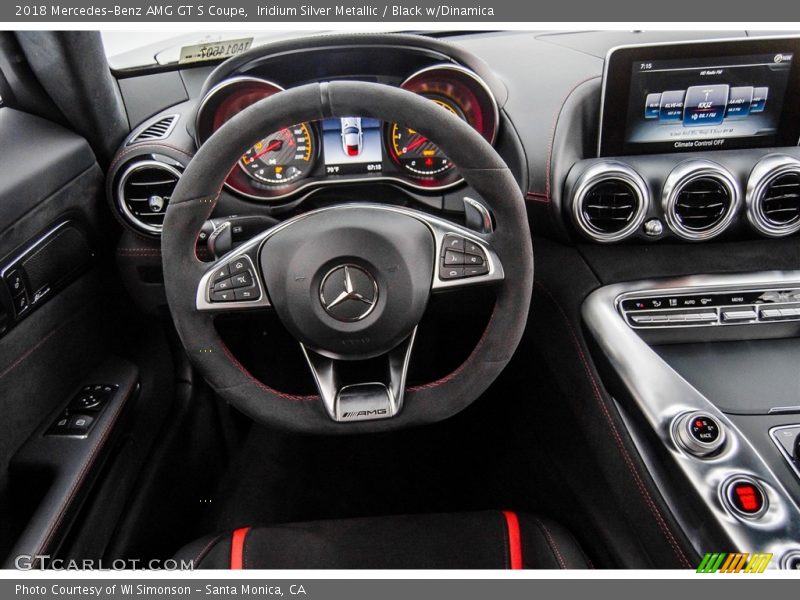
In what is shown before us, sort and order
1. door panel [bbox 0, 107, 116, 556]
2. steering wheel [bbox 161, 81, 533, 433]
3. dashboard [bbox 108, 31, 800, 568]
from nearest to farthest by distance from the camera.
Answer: steering wheel [bbox 161, 81, 533, 433] → door panel [bbox 0, 107, 116, 556] → dashboard [bbox 108, 31, 800, 568]

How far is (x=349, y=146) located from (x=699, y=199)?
819 mm

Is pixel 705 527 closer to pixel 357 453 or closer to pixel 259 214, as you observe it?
pixel 357 453

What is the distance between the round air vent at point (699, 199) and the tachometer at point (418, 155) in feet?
1.69

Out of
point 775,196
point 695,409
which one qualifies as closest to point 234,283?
point 695,409

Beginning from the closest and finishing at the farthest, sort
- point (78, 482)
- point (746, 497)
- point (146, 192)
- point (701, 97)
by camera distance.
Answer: point (746, 497)
point (78, 482)
point (701, 97)
point (146, 192)

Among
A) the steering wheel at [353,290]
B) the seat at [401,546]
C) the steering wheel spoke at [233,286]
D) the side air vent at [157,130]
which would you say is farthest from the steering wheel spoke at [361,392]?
the side air vent at [157,130]

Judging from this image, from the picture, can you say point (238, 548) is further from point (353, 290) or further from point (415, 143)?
point (415, 143)

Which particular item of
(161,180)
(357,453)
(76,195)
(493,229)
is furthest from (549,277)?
(76,195)

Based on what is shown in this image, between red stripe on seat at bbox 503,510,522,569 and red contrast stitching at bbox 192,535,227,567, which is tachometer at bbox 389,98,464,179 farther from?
red contrast stitching at bbox 192,535,227,567

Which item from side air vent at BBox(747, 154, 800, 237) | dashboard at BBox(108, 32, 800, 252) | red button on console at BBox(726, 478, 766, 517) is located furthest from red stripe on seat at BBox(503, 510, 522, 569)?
side air vent at BBox(747, 154, 800, 237)

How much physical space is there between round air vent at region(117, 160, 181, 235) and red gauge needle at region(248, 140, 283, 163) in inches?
7.5

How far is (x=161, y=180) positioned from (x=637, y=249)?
116 centimetres

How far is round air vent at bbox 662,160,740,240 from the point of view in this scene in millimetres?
1513

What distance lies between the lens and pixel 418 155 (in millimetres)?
1593
